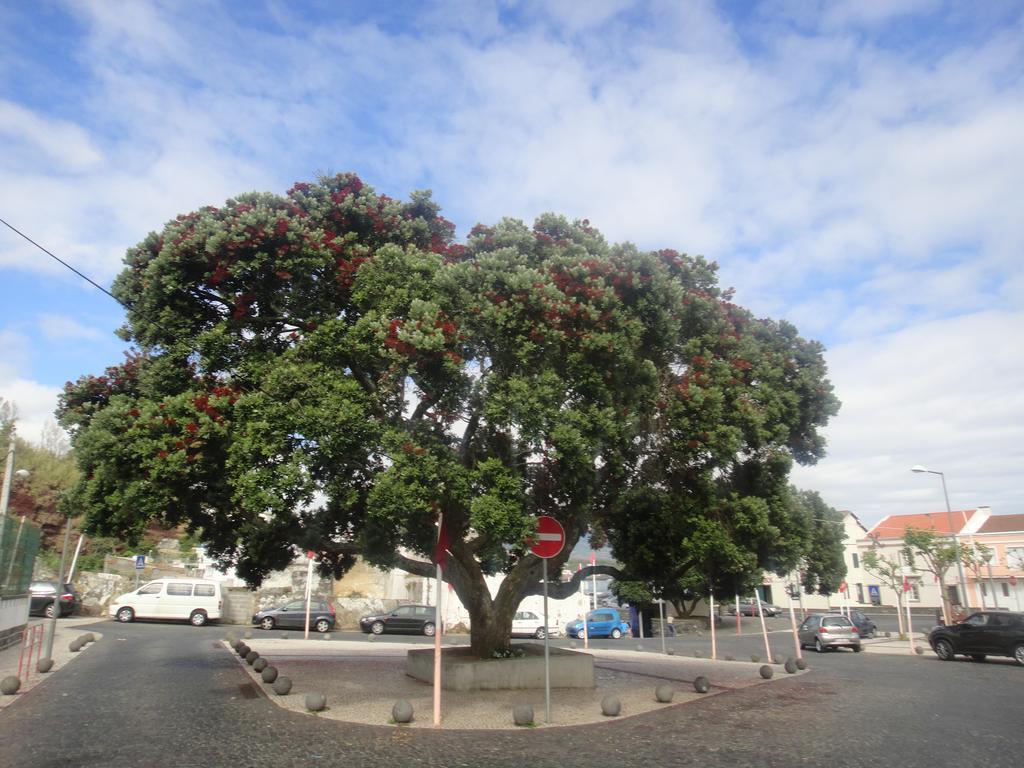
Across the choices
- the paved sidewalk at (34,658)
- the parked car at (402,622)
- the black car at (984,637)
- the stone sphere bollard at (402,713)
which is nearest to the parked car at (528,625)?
the parked car at (402,622)

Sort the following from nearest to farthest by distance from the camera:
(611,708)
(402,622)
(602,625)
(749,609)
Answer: (611,708) → (402,622) → (602,625) → (749,609)

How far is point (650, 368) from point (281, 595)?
3219cm

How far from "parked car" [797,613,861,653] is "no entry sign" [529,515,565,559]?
74.1 ft

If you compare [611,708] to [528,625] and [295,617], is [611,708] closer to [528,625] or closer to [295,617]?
[528,625]

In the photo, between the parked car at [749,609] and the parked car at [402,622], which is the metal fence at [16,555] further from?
the parked car at [749,609]

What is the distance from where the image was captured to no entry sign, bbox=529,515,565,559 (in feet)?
34.9

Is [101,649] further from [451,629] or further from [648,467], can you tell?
[451,629]

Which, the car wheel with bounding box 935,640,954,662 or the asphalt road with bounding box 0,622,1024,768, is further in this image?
the car wheel with bounding box 935,640,954,662

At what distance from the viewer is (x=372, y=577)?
42219 millimetres

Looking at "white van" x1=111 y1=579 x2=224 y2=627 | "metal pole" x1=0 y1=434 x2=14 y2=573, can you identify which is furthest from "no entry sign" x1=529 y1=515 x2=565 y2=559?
"white van" x1=111 y1=579 x2=224 y2=627

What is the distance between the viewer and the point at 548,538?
10.7 metres

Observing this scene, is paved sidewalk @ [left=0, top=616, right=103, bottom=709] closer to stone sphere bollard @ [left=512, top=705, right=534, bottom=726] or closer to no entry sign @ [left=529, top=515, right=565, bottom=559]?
stone sphere bollard @ [left=512, top=705, right=534, bottom=726]

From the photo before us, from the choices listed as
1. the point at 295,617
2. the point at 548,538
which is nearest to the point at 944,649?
the point at 548,538

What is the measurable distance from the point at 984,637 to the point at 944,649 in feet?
5.06
